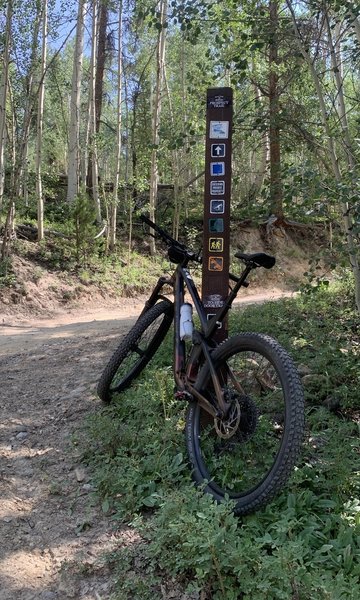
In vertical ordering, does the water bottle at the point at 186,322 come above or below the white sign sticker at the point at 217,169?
below

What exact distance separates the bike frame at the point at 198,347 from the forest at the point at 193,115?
116 cm

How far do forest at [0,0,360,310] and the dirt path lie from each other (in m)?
2.49

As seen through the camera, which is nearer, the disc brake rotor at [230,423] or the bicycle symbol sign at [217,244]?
the disc brake rotor at [230,423]

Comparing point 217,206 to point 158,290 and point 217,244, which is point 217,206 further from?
point 158,290

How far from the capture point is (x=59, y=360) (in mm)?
5871

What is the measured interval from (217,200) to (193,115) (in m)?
4.32

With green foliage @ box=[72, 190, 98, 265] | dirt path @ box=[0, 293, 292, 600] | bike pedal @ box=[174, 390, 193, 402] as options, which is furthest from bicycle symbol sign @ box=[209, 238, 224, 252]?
green foliage @ box=[72, 190, 98, 265]

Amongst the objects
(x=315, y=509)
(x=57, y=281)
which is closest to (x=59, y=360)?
(x=315, y=509)

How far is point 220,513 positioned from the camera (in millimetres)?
2207

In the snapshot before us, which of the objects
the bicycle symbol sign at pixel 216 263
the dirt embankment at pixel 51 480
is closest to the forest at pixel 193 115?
the bicycle symbol sign at pixel 216 263

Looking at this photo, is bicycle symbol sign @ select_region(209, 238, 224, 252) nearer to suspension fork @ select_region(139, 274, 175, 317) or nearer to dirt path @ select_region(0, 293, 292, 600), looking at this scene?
suspension fork @ select_region(139, 274, 175, 317)

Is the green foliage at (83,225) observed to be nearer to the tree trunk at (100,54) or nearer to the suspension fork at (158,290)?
the tree trunk at (100,54)

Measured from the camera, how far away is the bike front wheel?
7.48 feet

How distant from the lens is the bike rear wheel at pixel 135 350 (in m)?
3.85
